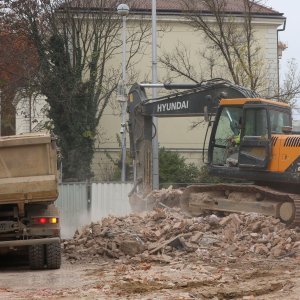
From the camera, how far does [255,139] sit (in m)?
16.2

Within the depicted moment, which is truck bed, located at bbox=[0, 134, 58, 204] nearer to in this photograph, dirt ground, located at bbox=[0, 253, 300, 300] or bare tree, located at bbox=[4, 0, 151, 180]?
dirt ground, located at bbox=[0, 253, 300, 300]

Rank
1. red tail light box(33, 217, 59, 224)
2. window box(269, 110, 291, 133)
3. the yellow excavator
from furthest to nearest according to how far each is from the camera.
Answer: window box(269, 110, 291, 133), the yellow excavator, red tail light box(33, 217, 59, 224)

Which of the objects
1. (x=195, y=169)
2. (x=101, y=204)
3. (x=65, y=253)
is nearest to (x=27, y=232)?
(x=65, y=253)

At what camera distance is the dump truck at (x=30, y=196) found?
1285cm

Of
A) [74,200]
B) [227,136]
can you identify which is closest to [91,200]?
[74,200]

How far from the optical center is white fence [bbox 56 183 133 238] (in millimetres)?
24391

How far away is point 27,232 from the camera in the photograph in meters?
13.2

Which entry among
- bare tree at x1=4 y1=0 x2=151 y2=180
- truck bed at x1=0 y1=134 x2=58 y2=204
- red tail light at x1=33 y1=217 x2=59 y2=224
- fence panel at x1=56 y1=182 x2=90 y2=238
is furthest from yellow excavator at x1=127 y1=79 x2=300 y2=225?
bare tree at x1=4 y1=0 x2=151 y2=180

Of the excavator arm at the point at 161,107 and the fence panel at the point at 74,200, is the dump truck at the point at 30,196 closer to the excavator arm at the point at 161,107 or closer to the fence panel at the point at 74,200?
the excavator arm at the point at 161,107

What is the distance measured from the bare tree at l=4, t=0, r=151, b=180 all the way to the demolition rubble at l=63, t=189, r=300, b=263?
19.2m

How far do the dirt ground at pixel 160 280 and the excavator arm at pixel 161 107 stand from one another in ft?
15.6

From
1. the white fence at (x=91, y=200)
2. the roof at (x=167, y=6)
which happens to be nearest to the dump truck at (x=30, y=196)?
the white fence at (x=91, y=200)

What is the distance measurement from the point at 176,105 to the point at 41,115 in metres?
22.2

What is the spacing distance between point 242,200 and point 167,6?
24.2 meters
